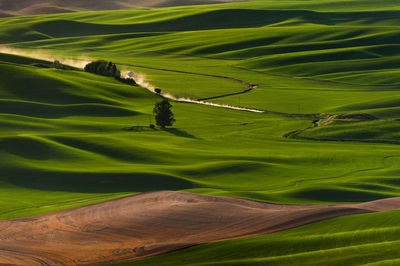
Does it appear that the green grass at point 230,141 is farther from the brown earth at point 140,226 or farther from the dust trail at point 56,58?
the dust trail at point 56,58

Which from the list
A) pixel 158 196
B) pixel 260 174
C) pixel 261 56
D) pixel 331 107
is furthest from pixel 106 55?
pixel 158 196

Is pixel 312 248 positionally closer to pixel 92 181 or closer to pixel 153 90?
pixel 92 181

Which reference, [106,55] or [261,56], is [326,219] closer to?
[261,56]

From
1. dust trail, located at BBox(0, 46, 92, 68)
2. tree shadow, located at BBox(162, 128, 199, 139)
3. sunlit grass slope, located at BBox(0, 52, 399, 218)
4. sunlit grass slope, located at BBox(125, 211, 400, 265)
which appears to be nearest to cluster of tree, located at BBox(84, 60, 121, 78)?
dust trail, located at BBox(0, 46, 92, 68)

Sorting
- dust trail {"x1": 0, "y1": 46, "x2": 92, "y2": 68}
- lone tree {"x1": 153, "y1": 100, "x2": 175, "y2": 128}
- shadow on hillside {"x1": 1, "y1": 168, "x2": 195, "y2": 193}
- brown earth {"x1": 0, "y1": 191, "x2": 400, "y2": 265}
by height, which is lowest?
brown earth {"x1": 0, "y1": 191, "x2": 400, "y2": 265}

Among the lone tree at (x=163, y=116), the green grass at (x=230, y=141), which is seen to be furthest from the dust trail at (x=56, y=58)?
the lone tree at (x=163, y=116)

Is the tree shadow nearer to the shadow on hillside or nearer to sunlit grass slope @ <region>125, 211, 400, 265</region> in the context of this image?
the shadow on hillside
